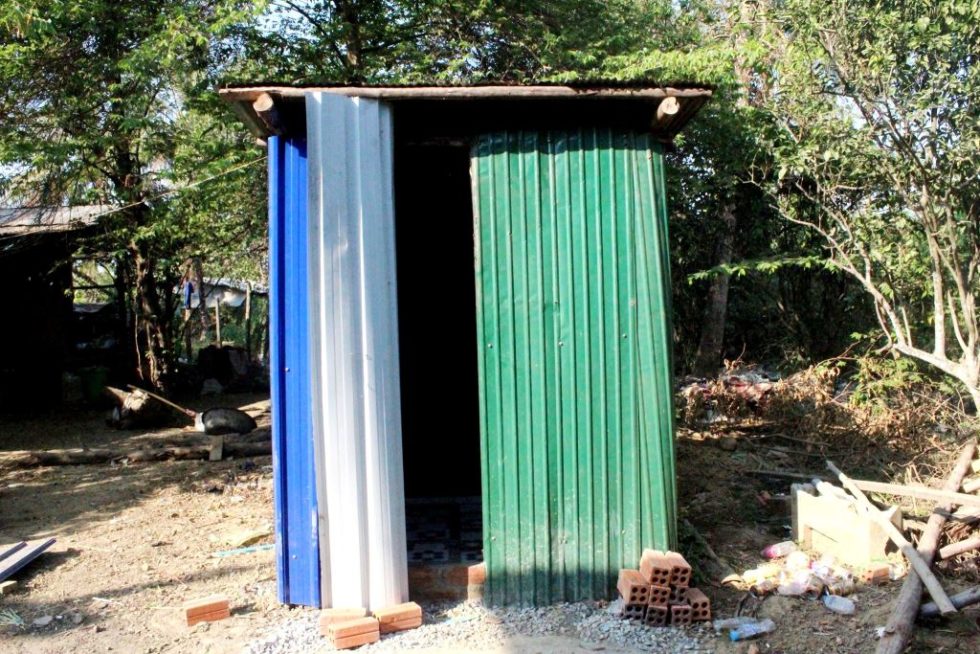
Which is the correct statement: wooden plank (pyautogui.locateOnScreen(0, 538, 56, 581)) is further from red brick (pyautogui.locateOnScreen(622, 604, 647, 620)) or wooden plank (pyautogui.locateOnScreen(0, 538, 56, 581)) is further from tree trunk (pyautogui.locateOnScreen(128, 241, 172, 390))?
tree trunk (pyautogui.locateOnScreen(128, 241, 172, 390))

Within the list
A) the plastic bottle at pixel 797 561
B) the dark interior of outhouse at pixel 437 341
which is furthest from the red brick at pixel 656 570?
the dark interior of outhouse at pixel 437 341

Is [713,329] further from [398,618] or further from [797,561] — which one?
[398,618]

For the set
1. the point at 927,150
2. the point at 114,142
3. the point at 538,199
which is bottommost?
the point at 538,199

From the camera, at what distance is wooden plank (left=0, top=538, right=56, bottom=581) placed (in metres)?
5.61

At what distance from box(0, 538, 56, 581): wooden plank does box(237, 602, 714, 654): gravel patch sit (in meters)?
2.28

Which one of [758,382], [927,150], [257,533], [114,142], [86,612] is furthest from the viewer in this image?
[114,142]

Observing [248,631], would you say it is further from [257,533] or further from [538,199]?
[538,199]

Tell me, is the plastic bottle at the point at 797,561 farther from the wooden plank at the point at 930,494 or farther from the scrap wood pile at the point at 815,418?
the scrap wood pile at the point at 815,418

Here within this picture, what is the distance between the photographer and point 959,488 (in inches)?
238

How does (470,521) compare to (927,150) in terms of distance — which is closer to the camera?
(470,521)

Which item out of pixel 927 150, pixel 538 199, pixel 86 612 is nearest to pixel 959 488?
pixel 927 150

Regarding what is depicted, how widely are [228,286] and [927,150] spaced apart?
70.9ft

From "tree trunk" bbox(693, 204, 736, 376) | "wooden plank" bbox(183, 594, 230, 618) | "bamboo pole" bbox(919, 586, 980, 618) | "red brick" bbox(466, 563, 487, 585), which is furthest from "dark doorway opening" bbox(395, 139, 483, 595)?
"tree trunk" bbox(693, 204, 736, 376)

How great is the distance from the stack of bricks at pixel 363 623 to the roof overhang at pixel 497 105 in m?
2.80
